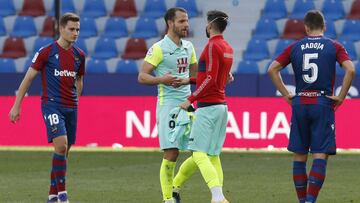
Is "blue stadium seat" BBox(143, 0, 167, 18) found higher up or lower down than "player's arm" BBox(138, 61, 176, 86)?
higher up

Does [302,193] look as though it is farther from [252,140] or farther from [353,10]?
[353,10]

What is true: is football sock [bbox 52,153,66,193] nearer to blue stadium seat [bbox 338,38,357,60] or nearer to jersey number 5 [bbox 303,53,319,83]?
jersey number 5 [bbox 303,53,319,83]

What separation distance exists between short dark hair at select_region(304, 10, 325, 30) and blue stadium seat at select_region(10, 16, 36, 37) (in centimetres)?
1770

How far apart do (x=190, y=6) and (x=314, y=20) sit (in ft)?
56.3

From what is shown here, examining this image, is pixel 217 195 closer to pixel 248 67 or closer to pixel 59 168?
pixel 59 168

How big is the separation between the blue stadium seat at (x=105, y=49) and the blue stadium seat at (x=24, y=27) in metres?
1.84

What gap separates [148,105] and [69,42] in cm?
966

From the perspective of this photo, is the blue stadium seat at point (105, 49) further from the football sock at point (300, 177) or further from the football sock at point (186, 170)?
the football sock at point (300, 177)

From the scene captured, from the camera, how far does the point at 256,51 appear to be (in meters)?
26.6

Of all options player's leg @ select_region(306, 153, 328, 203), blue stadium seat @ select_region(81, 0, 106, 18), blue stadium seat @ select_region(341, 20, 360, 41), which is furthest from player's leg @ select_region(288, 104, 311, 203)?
blue stadium seat @ select_region(81, 0, 106, 18)

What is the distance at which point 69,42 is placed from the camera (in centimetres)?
1165

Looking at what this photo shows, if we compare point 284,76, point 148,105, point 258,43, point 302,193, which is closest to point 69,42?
point 302,193

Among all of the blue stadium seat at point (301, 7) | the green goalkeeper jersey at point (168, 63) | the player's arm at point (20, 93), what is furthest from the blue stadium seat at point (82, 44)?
the green goalkeeper jersey at point (168, 63)

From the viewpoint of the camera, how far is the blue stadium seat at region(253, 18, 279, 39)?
89.2 feet
